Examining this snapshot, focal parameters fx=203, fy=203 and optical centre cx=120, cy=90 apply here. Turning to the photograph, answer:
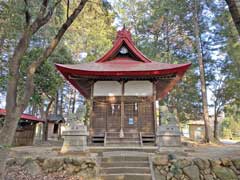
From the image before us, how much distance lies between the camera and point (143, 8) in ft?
68.7

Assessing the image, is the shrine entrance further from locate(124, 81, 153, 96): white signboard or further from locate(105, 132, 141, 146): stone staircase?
locate(124, 81, 153, 96): white signboard

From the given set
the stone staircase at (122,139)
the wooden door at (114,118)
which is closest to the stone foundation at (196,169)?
the stone staircase at (122,139)

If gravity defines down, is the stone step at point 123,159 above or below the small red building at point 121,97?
below

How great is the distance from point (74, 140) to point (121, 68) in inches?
155

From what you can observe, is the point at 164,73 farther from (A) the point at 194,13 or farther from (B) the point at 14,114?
(A) the point at 194,13

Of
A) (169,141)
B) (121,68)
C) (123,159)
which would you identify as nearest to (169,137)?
(169,141)

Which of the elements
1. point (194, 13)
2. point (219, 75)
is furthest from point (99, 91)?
point (219, 75)

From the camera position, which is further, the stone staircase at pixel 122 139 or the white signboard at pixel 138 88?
the white signboard at pixel 138 88

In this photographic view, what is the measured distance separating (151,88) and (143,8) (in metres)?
14.1

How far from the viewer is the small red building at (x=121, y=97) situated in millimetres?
8773

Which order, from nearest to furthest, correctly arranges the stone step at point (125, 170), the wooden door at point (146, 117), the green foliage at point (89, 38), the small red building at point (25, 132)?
the stone step at point (125, 170) → the wooden door at point (146, 117) → the small red building at point (25, 132) → the green foliage at point (89, 38)

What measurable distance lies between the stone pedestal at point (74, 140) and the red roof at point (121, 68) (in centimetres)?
281

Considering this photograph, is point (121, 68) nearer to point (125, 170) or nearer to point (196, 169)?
point (125, 170)

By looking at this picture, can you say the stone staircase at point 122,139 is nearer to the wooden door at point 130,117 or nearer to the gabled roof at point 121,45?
the wooden door at point 130,117
